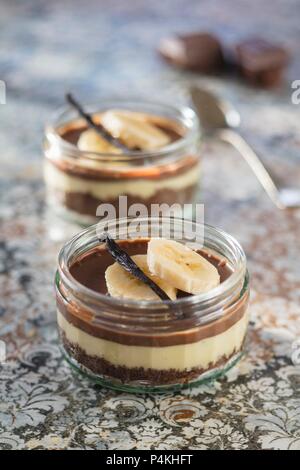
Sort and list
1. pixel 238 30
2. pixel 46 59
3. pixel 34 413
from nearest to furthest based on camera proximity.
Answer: pixel 34 413 → pixel 46 59 → pixel 238 30

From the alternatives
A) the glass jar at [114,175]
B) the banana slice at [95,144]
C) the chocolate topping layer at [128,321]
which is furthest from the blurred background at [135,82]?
the chocolate topping layer at [128,321]

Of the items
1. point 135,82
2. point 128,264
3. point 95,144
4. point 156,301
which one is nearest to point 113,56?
point 135,82

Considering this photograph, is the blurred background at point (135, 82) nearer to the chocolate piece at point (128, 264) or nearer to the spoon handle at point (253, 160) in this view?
the spoon handle at point (253, 160)

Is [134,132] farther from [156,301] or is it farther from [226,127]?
[156,301]

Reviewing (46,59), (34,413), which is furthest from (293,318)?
(46,59)

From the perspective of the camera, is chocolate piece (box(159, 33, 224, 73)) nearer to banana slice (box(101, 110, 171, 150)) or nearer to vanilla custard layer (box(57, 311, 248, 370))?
banana slice (box(101, 110, 171, 150))
